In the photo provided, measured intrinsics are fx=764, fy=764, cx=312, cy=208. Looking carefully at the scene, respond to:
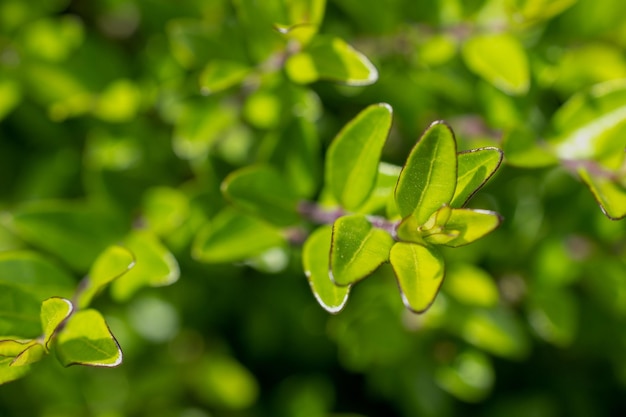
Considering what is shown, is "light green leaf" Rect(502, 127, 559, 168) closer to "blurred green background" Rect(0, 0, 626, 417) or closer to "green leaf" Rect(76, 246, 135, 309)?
"blurred green background" Rect(0, 0, 626, 417)

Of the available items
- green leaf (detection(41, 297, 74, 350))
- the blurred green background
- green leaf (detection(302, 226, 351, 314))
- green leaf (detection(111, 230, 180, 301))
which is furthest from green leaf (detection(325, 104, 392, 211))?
green leaf (detection(41, 297, 74, 350))

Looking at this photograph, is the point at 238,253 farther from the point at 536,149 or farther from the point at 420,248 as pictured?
the point at 536,149

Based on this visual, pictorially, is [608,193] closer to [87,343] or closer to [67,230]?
[87,343]

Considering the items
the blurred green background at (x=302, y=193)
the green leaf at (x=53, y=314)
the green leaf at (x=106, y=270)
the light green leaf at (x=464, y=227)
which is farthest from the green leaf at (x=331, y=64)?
the green leaf at (x=53, y=314)

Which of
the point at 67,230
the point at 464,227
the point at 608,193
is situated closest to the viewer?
the point at 464,227

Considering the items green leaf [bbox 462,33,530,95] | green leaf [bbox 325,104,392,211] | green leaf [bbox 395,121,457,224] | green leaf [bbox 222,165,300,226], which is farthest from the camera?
green leaf [bbox 462,33,530,95]

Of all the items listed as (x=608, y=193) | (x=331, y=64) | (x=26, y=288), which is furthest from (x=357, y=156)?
(x=26, y=288)

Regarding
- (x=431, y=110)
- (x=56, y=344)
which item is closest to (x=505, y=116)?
(x=431, y=110)
